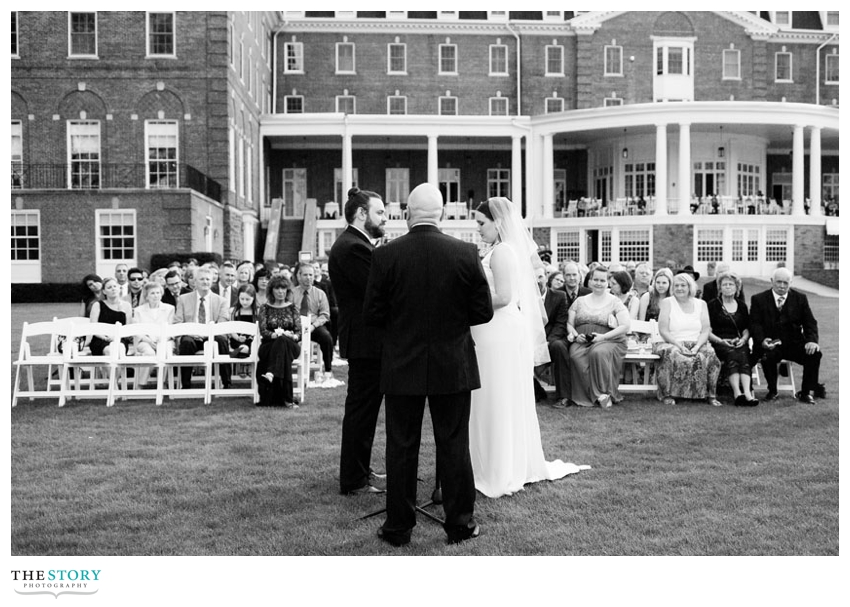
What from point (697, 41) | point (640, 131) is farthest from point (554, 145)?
point (697, 41)

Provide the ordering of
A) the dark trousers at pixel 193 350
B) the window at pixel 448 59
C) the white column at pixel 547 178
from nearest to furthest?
the dark trousers at pixel 193 350 < the white column at pixel 547 178 < the window at pixel 448 59

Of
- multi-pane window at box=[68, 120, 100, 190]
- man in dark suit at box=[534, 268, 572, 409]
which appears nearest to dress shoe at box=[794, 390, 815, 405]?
man in dark suit at box=[534, 268, 572, 409]

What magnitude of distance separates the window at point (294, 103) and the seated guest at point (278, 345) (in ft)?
117

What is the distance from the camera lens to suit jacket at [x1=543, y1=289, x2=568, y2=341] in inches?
434

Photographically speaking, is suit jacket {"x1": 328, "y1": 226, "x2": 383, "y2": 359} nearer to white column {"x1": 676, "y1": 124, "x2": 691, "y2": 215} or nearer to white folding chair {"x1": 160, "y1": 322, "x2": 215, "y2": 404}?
white folding chair {"x1": 160, "y1": 322, "x2": 215, "y2": 404}

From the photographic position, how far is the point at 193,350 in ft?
37.6

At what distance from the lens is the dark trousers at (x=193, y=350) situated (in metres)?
11.4

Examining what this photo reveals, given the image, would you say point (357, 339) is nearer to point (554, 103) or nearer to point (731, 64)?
point (554, 103)

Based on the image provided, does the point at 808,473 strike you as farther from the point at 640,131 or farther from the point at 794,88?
the point at 794,88

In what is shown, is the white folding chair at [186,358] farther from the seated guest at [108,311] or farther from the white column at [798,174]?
the white column at [798,174]

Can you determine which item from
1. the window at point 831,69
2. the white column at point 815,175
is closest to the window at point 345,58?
the white column at point 815,175

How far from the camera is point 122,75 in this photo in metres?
30.6

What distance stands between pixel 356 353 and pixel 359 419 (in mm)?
515

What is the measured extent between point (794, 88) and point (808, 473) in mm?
44148
